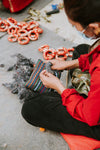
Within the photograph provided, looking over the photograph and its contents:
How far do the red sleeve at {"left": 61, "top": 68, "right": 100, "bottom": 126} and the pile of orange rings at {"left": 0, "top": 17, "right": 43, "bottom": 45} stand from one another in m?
1.34

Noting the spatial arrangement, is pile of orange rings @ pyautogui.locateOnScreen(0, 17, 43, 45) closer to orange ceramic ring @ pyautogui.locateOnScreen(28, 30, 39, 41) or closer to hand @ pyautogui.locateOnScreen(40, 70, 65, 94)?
orange ceramic ring @ pyautogui.locateOnScreen(28, 30, 39, 41)

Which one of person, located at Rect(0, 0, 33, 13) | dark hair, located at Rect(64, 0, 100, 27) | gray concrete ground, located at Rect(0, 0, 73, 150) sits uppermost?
dark hair, located at Rect(64, 0, 100, 27)

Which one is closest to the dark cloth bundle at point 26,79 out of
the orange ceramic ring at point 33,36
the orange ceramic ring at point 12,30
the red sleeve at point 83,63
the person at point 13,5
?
the red sleeve at point 83,63

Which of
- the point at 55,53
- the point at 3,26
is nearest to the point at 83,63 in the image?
the point at 55,53

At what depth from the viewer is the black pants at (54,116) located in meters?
1.20

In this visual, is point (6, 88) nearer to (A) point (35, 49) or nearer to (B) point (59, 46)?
(A) point (35, 49)

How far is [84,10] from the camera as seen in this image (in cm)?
82

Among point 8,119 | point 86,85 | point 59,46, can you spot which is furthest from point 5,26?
point 86,85

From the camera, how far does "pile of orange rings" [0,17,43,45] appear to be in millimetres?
2293

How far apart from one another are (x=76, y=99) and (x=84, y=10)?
57 cm

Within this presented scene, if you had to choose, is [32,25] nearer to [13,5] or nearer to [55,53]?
[13,5]

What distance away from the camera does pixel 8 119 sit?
5.13 ft

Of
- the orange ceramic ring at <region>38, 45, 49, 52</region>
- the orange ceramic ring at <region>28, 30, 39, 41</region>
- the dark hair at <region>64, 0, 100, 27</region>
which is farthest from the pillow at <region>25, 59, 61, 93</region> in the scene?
the orange ceramic ring at <region>28, 30, 39, 41</region>

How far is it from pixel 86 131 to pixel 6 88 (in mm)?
977
